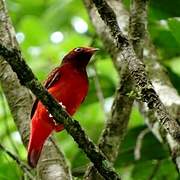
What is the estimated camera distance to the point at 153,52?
4270 millimetres

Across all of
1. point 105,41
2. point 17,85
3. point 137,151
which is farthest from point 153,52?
point 17,85

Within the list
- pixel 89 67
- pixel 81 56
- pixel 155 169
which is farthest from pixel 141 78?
pixel 89 67

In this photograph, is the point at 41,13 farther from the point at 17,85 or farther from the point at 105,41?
the point at 17,85

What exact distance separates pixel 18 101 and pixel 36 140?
32 centimetres

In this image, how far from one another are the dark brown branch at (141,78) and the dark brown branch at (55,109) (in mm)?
302

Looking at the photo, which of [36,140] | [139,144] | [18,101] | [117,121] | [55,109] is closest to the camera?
[55,109]

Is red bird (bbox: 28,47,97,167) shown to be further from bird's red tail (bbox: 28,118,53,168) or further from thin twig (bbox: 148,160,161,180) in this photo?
thin twig (bbox: 148,160,161,180)

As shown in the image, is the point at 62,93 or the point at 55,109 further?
the point at 62,93

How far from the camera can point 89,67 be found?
17.5 ft

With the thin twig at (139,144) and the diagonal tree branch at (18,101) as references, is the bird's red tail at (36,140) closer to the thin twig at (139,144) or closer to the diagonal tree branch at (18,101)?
the diagonal tree branch at (18,101)

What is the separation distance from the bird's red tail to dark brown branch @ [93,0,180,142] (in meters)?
1.36

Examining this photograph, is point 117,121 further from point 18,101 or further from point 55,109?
point 55,109

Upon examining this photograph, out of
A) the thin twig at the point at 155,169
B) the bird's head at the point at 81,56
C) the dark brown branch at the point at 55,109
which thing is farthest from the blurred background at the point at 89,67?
the dark brown branch at the point at 55,109

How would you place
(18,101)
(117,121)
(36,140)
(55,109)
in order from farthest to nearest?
(18,101)
(36,140)
(117,121)
(55,109)
